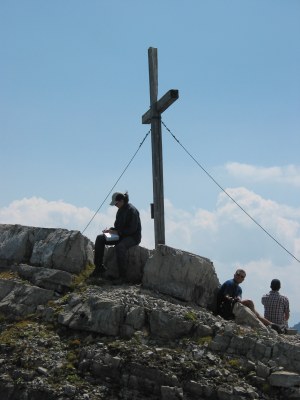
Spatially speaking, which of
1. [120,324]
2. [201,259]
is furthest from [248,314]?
[120,324]

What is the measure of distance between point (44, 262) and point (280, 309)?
655 centimetres

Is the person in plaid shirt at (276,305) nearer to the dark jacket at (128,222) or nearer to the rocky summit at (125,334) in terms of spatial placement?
the rocky summit at (125,334)

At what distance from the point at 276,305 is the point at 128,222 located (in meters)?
4.63

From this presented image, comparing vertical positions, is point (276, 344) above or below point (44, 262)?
below

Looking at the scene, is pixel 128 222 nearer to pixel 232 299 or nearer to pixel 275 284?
pixel 232 299

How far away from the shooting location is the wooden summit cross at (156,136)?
1800 centimetres

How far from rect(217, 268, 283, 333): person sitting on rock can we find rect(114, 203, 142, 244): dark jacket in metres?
2.73

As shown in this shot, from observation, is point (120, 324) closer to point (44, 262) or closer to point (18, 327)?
point (18, 327)

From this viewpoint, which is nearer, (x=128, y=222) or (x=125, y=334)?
(x=125, y=334)

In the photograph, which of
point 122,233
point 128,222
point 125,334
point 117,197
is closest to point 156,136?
point 117,197

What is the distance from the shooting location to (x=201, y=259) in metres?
16.3

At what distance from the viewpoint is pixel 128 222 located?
54.9ft

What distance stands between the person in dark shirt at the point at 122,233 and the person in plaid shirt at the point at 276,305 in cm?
389

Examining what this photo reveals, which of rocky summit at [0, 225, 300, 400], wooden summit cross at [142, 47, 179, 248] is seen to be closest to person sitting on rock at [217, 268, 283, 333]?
rocky summit at [0, 225, 300, 400]
